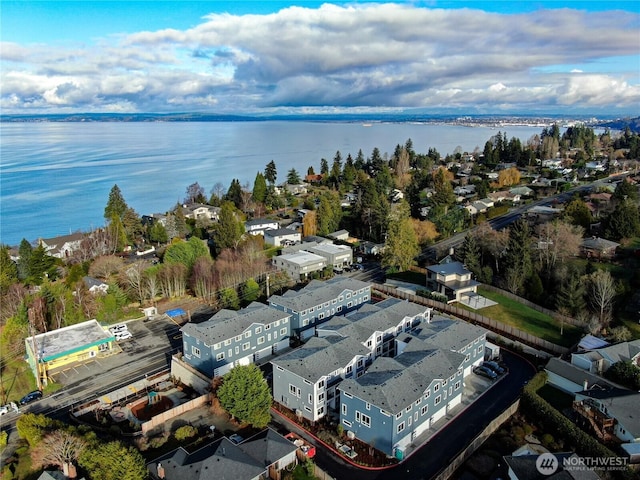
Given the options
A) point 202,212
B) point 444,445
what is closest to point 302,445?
point 444,445

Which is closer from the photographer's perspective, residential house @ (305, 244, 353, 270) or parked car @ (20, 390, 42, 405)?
parked car @ (20, 390, 42, 405)

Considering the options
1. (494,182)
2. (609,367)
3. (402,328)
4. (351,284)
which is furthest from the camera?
(494,182)

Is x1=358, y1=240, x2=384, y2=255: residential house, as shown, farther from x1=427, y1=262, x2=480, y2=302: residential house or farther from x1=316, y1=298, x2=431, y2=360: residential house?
x1=316, y1=298, x2=431, y2=360: residential house

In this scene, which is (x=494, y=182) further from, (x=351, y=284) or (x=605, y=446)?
(x=605, y=446)

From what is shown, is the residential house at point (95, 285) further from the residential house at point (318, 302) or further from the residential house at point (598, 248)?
the residential house at point (598, 248)

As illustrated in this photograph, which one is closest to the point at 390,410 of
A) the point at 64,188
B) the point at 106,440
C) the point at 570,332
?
the point at 106,440

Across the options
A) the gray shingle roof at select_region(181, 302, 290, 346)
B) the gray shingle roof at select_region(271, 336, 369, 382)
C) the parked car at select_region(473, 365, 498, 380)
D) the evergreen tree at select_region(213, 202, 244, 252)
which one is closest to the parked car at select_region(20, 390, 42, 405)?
the gray shingle roof at select_region(181, 302, 290, 346)

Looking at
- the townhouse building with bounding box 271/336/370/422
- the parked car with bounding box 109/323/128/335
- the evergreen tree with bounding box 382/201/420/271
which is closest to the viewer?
the townhouse building with bounding box 271/336/370/422
